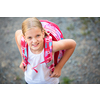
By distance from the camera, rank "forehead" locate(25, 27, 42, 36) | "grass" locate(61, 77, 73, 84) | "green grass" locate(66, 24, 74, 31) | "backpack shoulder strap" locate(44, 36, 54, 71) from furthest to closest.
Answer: "green grass" locate(66, 24, 74, 31) < "grass" locate(61, 77, 73, 84) < "backpack shoulder strap" locate(44, 36, 54, 71) < "forehead" locate(25, 27, 42, 36)

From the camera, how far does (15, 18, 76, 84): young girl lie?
2.63 ft

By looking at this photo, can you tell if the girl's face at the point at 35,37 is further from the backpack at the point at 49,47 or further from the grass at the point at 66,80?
the grass at the point at 66,80

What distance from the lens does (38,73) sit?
3.41ft

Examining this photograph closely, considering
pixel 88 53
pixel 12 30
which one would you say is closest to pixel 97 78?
pixel 88 53

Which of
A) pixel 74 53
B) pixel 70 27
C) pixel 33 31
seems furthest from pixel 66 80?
pixel 33 31

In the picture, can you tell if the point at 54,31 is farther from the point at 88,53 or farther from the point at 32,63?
the point at 88,53

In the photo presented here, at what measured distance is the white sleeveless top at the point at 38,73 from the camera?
37.4 inches

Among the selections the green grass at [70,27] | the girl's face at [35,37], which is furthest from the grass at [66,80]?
the girl's face at [35,37]

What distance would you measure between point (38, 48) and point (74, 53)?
3.93ft

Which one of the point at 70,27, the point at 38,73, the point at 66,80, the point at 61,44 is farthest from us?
the point at 70,27

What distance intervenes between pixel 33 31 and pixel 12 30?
1544mm

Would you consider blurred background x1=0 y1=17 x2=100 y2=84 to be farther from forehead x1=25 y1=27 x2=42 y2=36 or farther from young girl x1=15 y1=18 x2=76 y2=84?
forehead x1=25 y1=27 x2=42 y2=36

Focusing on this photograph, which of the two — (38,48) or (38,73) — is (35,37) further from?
(38,73)

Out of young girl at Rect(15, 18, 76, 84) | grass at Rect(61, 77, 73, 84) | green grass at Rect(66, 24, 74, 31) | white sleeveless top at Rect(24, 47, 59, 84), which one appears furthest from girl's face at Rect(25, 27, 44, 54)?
green grass at Rect(66, 24, 74, 31)
